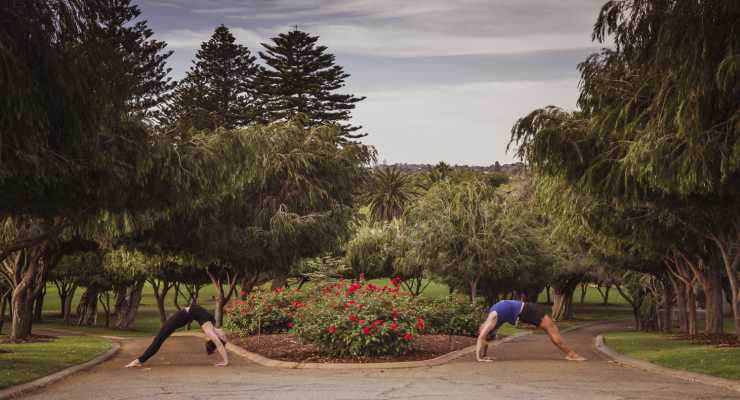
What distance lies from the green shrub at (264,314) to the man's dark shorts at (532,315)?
8.83m

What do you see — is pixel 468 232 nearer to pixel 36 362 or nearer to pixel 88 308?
pixel 88 308

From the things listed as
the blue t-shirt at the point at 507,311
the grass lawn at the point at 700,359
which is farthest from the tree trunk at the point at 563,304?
the blue t-shirt at the point at 507,311

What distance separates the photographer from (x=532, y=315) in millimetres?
15922

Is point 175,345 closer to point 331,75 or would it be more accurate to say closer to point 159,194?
point 159,194

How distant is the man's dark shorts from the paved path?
2.81 ft

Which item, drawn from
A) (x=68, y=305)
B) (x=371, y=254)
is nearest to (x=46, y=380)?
(x=68, y=305)

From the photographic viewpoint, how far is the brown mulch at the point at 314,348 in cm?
1716

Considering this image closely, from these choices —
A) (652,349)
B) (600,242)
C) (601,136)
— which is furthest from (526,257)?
(601,136)

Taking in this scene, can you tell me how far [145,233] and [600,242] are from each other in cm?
1566

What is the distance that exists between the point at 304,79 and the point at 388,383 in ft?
181

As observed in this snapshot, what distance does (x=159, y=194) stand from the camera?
17125 mm

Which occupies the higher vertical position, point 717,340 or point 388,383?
point 717,340

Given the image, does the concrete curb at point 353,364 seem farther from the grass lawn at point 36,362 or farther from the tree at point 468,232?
the tree at point 468,232

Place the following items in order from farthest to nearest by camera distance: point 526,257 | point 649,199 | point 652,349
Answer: point 526,257 < point 652,349 < point 649,199
